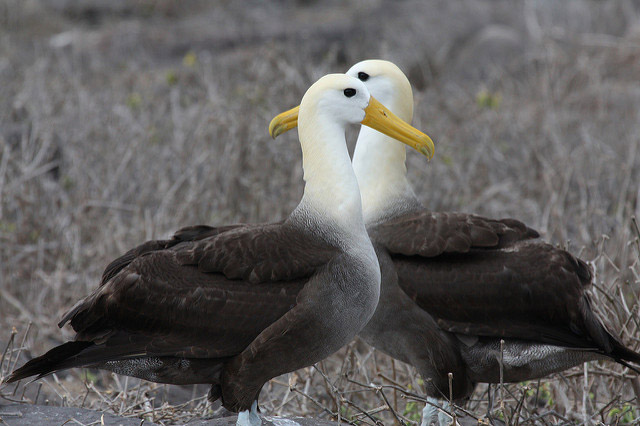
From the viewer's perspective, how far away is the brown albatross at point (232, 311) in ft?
10.1

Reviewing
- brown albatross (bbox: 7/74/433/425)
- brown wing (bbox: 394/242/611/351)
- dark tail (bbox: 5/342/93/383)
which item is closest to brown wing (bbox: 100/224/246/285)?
brown albatross (bbox: 7/74/433/425)

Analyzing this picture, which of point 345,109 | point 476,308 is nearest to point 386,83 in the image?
point 345,109

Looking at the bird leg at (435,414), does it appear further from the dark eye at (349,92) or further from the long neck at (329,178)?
the dark eye at (349,92)

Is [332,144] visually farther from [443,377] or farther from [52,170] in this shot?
[52,170]

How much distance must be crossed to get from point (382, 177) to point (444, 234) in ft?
1.81

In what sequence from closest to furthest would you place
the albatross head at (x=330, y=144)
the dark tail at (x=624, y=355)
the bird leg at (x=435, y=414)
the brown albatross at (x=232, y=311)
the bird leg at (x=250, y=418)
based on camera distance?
the brown albatross at (x=232, y=311)
the bird leg at (x=250, y=418)
the albatross head at (x=330, y=144)
the dark tail at (x=624, y=355)
the bird leg at (x=435, y=414)

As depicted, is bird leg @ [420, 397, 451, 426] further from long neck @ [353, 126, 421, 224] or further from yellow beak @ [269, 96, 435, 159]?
yellow beak @ [269, 96, 435, 159]

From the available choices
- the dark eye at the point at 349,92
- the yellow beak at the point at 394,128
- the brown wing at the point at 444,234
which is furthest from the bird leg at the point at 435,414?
the dark eye at the point at 349,92

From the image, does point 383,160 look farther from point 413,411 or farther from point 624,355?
point 624,355

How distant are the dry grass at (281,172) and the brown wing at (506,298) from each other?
213 millimetres

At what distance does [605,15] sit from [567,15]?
50 centimetres

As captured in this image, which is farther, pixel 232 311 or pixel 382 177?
pixel 382 177

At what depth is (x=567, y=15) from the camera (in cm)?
1243

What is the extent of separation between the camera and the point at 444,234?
→ 359 cm
